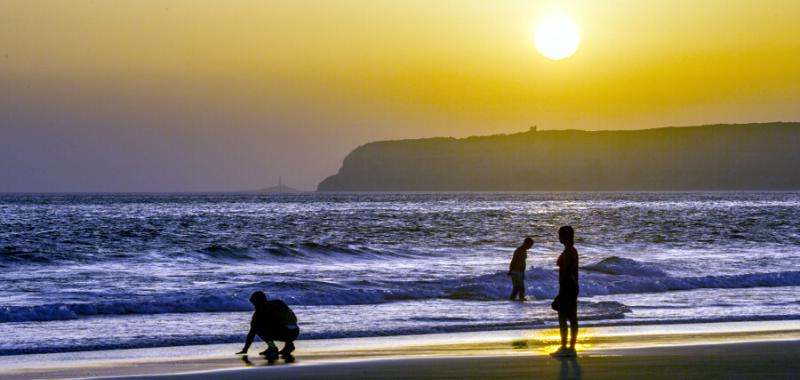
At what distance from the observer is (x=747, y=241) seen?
2000 inches

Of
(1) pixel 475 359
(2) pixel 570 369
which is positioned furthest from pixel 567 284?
(2) pixel 570 369

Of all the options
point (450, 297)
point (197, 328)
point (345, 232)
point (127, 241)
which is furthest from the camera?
point (345, 232)

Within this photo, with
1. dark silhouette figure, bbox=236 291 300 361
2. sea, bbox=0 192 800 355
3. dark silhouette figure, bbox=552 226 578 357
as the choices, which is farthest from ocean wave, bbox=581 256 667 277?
dark silhouette figure, bbox=236 291 300 361

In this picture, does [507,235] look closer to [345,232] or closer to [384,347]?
[345,232]

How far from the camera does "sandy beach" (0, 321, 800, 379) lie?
39.9 feet

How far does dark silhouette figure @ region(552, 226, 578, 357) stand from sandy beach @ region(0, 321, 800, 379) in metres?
0.29

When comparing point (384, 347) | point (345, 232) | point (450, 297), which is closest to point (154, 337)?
point (384, 347)

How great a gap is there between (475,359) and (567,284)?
4.75 feet

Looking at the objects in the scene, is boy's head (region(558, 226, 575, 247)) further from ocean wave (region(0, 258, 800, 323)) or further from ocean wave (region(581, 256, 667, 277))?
ocean wave (region(581, 256, 667, 277))

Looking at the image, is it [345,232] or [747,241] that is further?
[345,232]

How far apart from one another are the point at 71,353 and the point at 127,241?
36129 millimetres

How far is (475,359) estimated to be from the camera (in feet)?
43.5

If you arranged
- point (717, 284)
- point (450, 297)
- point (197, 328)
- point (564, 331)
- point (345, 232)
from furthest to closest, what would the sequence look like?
point (345, 232), point (717, 284), point (450, 297), point (197, 328), point (564, 331)

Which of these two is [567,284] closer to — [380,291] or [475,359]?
[475,359]
